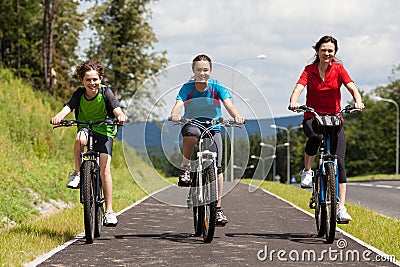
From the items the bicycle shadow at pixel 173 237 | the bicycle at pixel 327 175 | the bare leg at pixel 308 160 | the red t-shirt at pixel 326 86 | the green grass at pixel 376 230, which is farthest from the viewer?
the bare leg at pixel 308 160

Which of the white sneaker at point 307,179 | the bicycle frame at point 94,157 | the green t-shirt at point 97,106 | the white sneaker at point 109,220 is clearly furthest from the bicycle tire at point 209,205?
the white sneaker at point 307,179

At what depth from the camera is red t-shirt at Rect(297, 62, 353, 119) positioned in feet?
29.7

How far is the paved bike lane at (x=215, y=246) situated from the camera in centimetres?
728

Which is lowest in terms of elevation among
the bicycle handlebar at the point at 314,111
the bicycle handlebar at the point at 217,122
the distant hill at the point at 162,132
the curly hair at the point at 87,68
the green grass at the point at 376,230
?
the green grass at the point at 376,230

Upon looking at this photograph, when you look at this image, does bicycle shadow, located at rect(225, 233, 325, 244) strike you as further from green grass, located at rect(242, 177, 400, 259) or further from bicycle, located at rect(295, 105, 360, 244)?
green grass, located at rect(242, 177, 400, 259)

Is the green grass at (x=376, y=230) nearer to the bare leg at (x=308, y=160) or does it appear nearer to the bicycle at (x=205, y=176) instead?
the bare leg at (x=308, y=160)

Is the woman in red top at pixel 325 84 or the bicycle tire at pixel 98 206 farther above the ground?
the woman in red top at pixel 325 84

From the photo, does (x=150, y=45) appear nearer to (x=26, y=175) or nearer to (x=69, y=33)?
(x=69, y=33)

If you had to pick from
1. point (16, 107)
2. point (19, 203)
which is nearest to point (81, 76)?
point (19, 203)

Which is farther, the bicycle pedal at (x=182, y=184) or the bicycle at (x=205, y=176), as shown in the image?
the bicycle pedal at (x=182, y=184)

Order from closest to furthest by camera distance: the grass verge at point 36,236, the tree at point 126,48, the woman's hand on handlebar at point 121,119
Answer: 1. the grass verge at point 36,236
2. the woman's hand on handlebar at point 121,119
3. the tree at point 126,48

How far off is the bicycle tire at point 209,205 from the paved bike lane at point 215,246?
0.51 ft

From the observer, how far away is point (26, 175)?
1473cm

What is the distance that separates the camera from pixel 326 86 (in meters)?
9.05
